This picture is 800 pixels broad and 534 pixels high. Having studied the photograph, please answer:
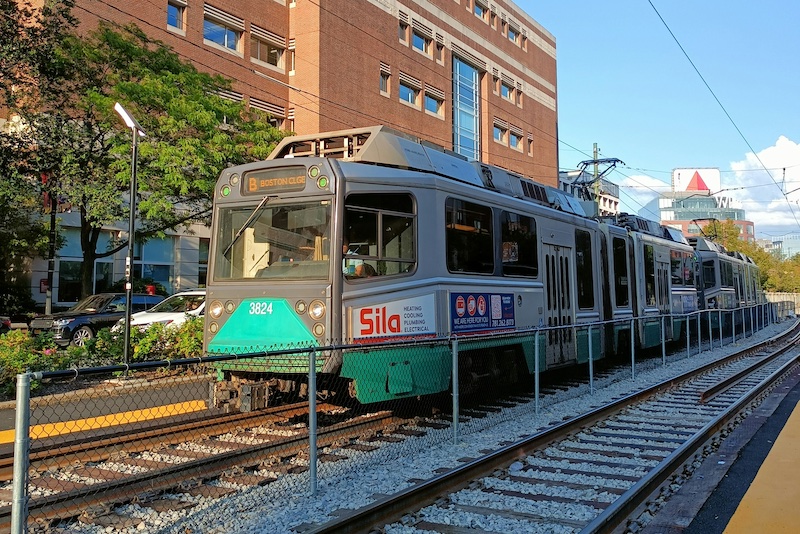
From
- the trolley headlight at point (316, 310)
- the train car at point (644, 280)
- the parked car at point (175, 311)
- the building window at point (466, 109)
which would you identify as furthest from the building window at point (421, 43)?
the trolley headlight at point (316, 310)

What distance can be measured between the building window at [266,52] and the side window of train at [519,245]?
27632mm

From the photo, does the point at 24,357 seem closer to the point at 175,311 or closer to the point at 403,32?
the point at 175,311

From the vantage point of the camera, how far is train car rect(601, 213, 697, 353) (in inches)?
604

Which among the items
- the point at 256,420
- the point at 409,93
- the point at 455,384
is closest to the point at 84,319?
the point at 256,420

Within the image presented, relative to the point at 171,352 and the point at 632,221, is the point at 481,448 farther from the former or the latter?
the point at 632,221

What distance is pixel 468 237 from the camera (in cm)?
943

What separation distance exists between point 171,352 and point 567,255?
8336 millimetres

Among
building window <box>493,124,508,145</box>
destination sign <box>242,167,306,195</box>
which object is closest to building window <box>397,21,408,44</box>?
building window <box>493,124,508,145</box>

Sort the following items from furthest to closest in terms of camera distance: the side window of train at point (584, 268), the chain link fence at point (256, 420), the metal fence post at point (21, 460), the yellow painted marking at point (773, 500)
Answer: the side window of train at point (584, 268) → the chain link fence at point (256, 420) → the yellow painted marking at point (773, 500) → the metal fence post at point (21, 460)

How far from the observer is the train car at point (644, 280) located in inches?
604

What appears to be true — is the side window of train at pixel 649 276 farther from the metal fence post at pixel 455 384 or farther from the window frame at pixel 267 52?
the window frame at pixel 267 52

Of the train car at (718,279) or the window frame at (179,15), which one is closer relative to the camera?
the train car at (718,279)

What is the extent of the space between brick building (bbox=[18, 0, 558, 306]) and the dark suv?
360 inches

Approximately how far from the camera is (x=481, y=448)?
7.57 metres
